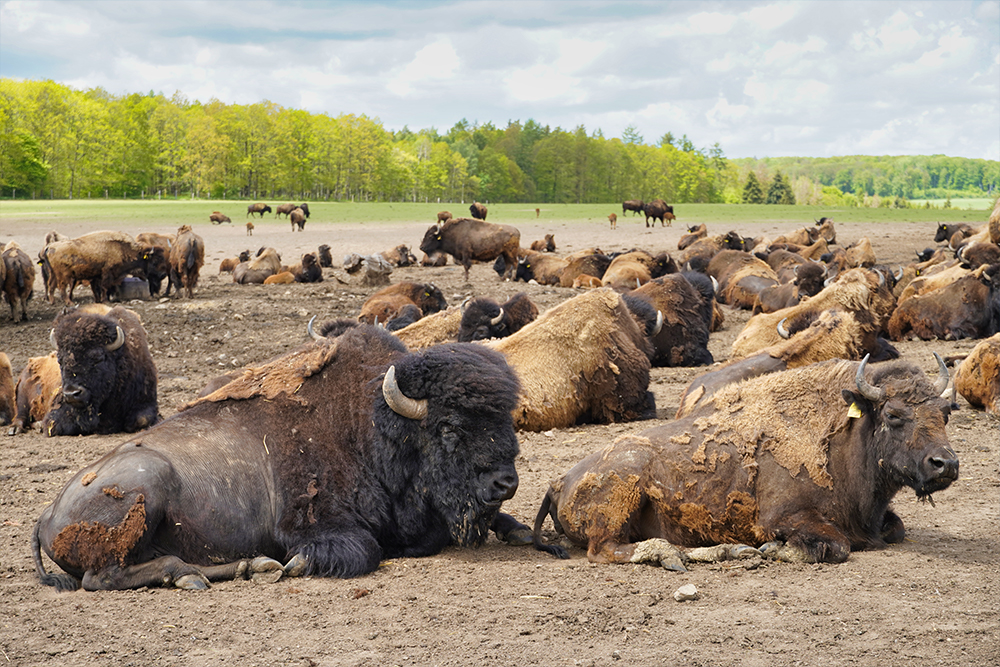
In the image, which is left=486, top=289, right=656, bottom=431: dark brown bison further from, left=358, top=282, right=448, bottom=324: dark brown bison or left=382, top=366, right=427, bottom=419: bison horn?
left=358, top=282, right=448, bottom=324: dark brown bison

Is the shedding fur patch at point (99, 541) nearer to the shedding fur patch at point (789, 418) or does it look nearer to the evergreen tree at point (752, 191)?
the shedding fur patch at point (789, 418)

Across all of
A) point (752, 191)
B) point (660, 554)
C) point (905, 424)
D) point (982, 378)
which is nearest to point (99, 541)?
point (660, 554)

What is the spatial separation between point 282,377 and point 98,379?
512 cm

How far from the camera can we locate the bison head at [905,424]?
16.8 ft

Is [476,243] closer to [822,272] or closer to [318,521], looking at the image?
[822,272]

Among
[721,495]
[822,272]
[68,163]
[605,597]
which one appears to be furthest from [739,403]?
[68,163]

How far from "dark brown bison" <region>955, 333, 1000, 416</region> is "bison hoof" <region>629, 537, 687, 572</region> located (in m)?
5.78

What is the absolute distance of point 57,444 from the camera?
387 inches

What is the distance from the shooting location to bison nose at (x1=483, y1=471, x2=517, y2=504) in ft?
17.7

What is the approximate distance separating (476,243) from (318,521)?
2143 centimetres

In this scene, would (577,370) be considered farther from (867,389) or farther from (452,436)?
(867,389)

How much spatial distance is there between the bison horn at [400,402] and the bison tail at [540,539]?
103 centimetres

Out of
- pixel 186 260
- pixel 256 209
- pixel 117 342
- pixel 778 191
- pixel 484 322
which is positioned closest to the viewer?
pixel 117 342

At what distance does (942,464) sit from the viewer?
5.05m
